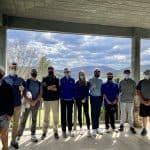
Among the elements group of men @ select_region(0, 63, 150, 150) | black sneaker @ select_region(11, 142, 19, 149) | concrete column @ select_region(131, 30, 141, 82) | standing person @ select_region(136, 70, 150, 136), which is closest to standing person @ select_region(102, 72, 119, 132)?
group of men @ select_region(0, 63, 150, 150)

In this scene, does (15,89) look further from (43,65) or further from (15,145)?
(43,65)

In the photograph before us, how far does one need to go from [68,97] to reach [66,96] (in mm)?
49

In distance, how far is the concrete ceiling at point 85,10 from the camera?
306 inches

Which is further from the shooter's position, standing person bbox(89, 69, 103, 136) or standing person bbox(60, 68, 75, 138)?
standing person bbox(89, 69, 103, 136)

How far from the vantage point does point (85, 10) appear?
843cm

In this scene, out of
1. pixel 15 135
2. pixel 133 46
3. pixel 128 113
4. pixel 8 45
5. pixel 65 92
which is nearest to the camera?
pixel 15 135

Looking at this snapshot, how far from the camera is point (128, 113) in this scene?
9102 mm

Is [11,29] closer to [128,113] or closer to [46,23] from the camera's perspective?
[46,23]

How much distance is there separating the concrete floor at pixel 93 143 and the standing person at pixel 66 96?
441 millimetres

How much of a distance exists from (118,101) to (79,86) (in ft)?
3.88

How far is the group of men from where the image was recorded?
7.36 m

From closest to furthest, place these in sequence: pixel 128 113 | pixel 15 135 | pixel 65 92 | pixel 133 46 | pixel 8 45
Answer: pixel 15 135, pixel 65 92, pixel 128 113, pixel 8 45, pixel 133 46

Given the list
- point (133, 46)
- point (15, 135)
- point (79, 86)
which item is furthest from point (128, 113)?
point (15, 135)

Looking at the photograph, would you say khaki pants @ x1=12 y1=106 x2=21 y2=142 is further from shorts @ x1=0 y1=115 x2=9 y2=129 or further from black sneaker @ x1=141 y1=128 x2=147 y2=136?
black sneaker @ x1=141 y1=128 x2=147 y2=136
